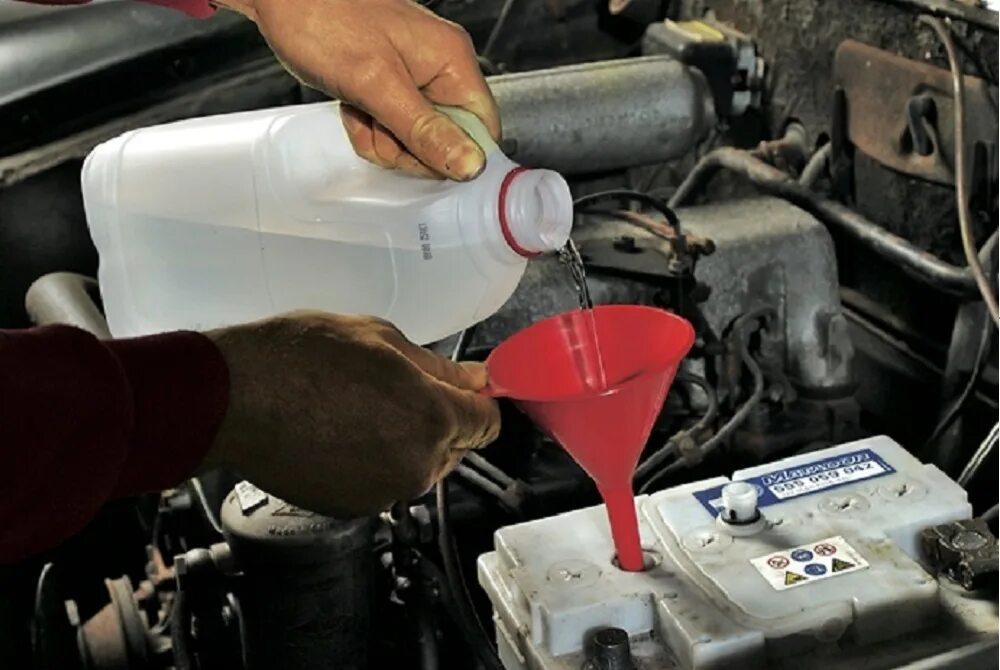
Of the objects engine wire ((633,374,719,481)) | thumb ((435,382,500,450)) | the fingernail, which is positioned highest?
the fingernail

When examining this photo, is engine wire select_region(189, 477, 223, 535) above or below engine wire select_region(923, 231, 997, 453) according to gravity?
below

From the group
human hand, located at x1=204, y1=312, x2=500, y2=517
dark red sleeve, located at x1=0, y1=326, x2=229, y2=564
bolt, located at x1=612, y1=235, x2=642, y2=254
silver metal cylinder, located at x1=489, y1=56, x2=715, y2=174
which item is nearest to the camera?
dark red sleeve, located at x1=0, y1=326, x2=229, y2=564

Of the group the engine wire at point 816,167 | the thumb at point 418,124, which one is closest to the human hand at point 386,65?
the thumb at point 418,124

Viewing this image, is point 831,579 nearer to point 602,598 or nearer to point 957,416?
point 602,598

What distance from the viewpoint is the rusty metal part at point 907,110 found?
4.30ft

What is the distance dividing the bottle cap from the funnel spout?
0.21 meters

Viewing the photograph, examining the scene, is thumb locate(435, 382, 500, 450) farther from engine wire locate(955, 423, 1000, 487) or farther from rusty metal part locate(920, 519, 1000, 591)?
engine wire locate(955, 423, 1000, 487)

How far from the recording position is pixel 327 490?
928 millimetres

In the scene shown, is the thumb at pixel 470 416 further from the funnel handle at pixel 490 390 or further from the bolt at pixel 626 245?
the bolt at pixel 626 245

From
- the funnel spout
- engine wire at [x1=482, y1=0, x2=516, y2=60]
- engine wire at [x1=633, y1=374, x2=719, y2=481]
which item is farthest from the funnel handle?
engine wire at [x1=482, y1=0, x2=516, y2=60]

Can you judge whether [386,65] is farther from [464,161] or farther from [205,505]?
[205,505]

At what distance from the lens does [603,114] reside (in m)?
1.59

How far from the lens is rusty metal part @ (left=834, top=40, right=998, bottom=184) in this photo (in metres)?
1.31

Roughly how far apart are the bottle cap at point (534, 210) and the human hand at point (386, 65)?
0.21ft
